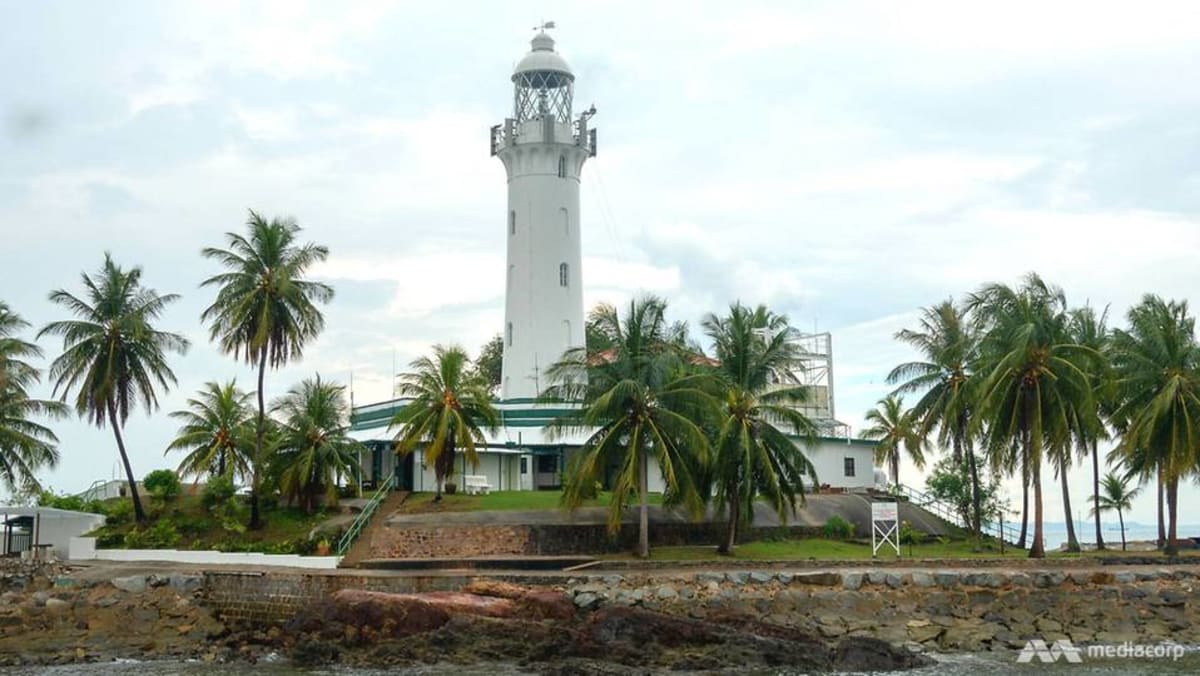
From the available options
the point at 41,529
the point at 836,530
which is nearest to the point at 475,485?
the point at 836,530

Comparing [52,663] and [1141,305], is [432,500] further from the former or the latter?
[1141,305]

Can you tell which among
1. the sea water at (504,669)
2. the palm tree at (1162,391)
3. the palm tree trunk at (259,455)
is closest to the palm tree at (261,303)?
the palm tree trunk at (259,455)

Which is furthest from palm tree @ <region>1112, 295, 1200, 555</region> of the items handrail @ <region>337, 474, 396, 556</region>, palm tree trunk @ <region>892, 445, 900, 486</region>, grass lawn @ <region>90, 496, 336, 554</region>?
grass lawn @ <region>90, 496, 336, 554</region>

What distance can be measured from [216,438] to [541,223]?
1680 cm

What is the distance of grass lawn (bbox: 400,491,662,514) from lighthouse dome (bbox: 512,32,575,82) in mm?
19381

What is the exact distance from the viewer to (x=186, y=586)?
34531 mm

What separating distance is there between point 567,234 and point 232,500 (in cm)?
1868

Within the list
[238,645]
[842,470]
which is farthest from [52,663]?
[842,470]

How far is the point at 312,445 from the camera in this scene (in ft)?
139

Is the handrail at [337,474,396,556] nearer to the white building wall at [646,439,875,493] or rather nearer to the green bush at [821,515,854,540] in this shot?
the green bush at [821,515,854,540]

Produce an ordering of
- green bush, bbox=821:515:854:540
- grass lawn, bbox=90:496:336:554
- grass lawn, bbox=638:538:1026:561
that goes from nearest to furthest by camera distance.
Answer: grass lawn, bbox=638:538:1026:561, grass lawn, bbox=90:496:336:554, green bush, bbox=821:515:854:540

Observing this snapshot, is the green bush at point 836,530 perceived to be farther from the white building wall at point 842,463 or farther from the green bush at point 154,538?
the green bush at point 154,538

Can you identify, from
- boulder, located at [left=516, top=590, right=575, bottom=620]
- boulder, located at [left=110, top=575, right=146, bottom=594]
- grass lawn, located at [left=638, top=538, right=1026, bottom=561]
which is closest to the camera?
boulder, located at [left=516, top=590, right=575, bottom=620]

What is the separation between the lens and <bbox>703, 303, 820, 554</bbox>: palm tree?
128 ft
